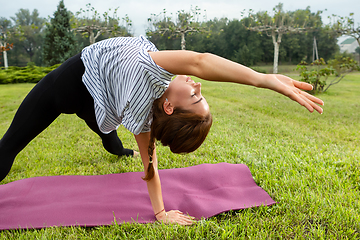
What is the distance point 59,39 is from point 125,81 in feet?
64.5

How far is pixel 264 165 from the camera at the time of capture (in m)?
2.58

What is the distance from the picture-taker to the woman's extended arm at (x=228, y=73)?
1.00m

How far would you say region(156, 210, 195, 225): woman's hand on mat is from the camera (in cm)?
173

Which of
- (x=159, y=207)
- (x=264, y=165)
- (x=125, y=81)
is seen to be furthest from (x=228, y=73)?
(x=264, y=165)

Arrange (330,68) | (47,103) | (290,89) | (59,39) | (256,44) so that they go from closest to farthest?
(290,89), (47,103), (330,68), (59,39), (256,44)

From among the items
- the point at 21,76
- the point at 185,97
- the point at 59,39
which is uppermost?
the point at 59,39

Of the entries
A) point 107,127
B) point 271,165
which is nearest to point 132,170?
point 107,127

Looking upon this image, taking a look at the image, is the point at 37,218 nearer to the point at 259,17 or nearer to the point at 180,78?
the point at 180,78

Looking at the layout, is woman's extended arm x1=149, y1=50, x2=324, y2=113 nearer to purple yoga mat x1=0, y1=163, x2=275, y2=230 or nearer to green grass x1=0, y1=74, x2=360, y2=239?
green grass x1=0, y1=74, x2=360, y2=239

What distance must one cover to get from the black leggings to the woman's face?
667 mm

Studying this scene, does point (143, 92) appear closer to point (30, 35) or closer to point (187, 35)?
point (187, 35)

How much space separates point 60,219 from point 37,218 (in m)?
0.18

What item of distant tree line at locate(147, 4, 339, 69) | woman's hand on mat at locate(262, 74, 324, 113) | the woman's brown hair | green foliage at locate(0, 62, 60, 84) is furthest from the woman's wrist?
distant tree line at locate(147, 4, 339, 69)

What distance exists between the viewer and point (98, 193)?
2205mm
